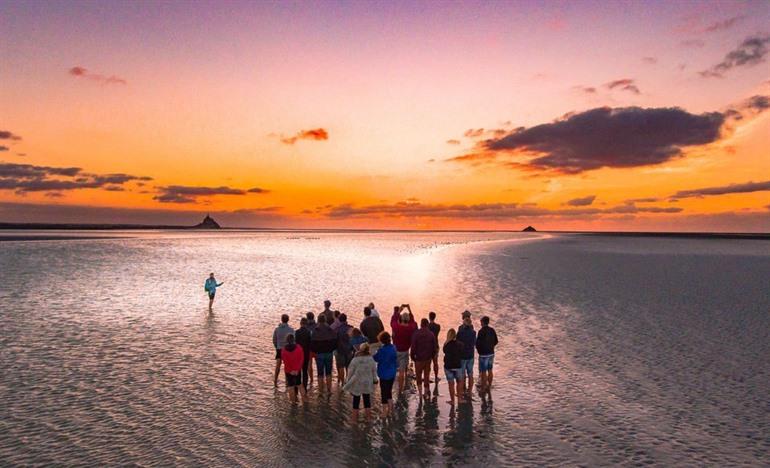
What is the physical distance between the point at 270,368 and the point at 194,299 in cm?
2106

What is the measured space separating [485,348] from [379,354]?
3.86 m

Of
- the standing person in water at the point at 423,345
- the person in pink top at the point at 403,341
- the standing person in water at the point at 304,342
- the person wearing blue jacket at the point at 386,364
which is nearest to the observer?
the person wearing blue jacket at the point at 386,364

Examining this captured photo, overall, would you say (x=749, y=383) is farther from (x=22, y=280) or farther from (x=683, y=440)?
(x=22, y=280)

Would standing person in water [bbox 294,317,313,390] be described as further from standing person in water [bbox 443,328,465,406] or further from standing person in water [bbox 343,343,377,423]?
standing person in water [bbox 443,328,465,406]

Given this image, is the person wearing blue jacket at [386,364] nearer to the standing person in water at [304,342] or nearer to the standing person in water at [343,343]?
the standing person in water at [343,343]

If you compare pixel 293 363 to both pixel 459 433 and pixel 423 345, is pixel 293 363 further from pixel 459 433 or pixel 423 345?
pixel 459 433

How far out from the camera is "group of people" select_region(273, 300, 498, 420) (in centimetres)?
1341

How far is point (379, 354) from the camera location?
1341 cm

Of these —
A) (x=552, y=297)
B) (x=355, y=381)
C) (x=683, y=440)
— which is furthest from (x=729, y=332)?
(x=355, y=381)

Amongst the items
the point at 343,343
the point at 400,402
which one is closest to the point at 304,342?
the point at 343,343

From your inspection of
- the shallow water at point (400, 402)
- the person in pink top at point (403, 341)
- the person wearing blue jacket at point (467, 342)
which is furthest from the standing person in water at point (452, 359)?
the person in pink top at point (403, 341)

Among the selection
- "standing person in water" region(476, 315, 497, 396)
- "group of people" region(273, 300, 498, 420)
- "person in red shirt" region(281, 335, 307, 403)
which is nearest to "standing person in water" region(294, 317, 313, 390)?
"group of people" region(273, 300, 498, 420)

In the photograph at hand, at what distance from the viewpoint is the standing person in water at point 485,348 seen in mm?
15227

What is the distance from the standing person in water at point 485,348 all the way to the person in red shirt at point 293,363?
5492 mm
